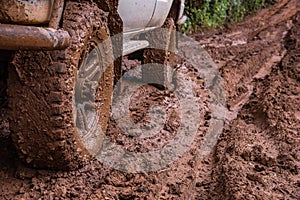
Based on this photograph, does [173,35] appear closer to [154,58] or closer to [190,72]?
[154,58]

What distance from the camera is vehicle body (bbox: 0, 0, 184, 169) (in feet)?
5.95

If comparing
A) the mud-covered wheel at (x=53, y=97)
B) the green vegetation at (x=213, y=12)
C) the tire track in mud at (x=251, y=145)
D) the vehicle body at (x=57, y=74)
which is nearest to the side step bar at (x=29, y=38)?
the vehicle body at (x=57, y=74)

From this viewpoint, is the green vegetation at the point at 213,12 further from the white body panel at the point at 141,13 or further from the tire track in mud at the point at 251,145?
the white body panel at the point at 141,13

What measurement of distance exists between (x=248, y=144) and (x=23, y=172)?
1.61 m

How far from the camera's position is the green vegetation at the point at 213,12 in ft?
31.0

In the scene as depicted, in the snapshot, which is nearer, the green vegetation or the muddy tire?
the muddy tire

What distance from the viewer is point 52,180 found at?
2.45 m

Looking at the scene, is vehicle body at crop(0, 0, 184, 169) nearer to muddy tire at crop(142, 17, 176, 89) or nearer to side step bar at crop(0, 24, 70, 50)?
side step bar at crop(0, 24, 70, 50)

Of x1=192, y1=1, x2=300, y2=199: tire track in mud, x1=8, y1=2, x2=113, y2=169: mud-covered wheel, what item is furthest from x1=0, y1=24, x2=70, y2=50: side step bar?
x1=192, y1=1, x2=300, y2=199: tire track in mud

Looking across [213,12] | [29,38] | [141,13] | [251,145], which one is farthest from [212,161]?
[213,12]

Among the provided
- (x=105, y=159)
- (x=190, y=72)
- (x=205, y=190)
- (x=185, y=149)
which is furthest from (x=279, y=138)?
(x=190, y=72)

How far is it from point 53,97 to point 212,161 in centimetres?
134

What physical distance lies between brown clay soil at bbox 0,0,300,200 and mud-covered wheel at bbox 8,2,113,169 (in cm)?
16

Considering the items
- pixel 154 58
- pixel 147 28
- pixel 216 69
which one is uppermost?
pixel 147 28
